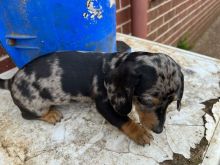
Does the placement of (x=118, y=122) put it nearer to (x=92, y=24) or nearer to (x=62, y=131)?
(x=62, y=131)

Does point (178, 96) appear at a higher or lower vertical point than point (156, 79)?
lower

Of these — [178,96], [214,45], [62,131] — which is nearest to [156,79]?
[178,96]

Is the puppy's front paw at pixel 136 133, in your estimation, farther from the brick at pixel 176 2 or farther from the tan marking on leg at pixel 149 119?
the brick at pixel 176 2

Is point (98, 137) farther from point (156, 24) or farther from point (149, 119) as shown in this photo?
point (156, 24)

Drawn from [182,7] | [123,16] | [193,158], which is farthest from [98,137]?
[182,7]

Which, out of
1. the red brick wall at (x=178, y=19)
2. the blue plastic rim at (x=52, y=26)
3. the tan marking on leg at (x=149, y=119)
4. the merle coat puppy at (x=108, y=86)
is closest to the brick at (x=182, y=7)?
the red brick wall at (x=178, y=19)

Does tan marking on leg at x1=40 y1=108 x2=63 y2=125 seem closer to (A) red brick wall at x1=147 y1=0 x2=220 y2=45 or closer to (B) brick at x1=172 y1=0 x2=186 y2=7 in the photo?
(A) red brick wall at x1=147 y1=0 x2=220 y2=45
